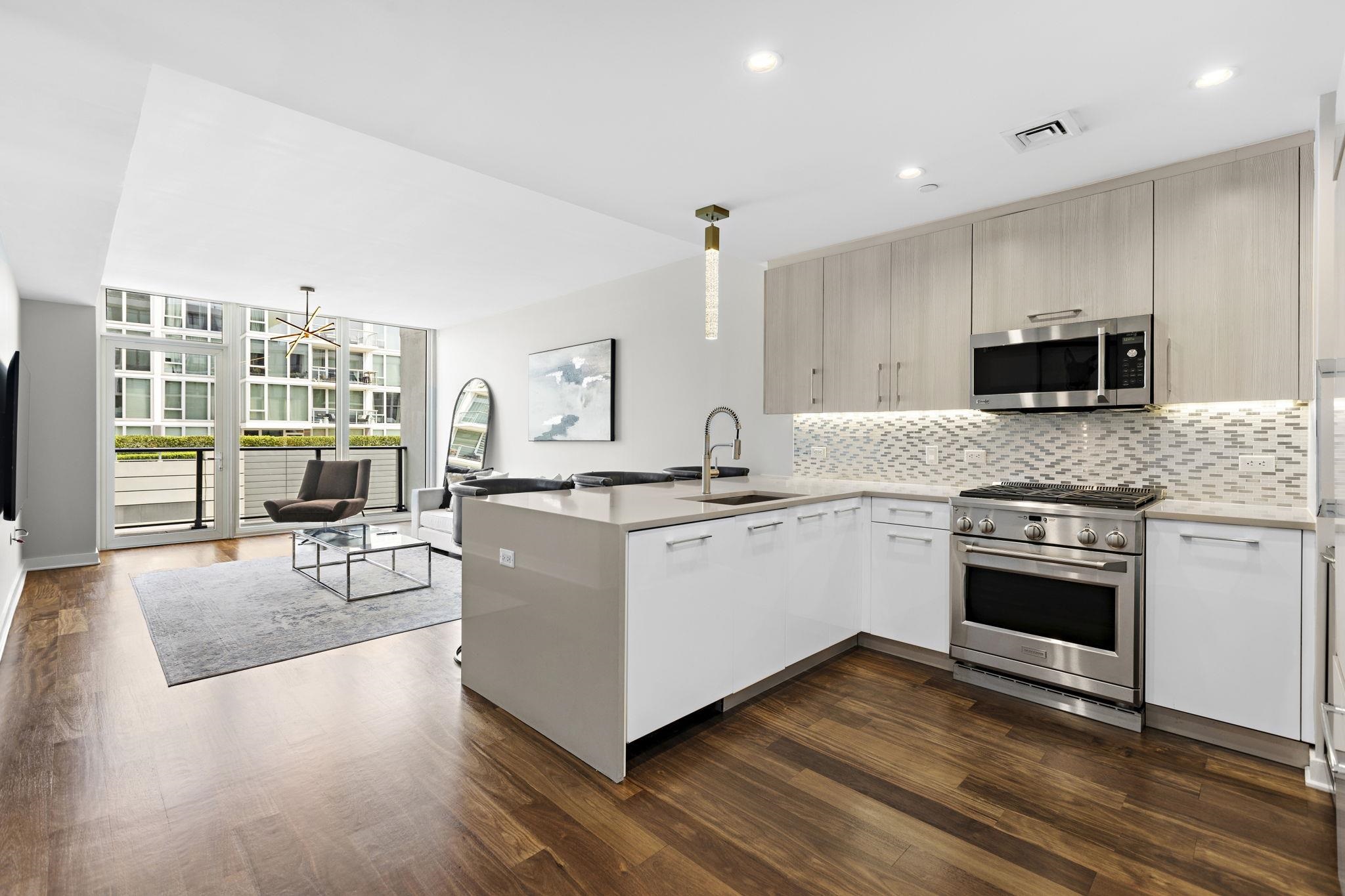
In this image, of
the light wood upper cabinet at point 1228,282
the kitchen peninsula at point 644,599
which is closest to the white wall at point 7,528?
the kitchen peninsula at point 644,599

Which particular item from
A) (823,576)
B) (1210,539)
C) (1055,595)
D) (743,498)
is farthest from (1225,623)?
(743,498)

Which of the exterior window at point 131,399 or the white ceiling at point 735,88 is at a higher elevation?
the white ceiling at point 735,88

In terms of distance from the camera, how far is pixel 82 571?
5.21 metres

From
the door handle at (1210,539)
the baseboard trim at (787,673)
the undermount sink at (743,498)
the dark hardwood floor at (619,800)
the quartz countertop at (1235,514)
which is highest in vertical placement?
the undermount sink at (743,498)

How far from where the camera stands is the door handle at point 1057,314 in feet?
9.79

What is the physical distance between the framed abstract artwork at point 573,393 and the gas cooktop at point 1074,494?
342cm

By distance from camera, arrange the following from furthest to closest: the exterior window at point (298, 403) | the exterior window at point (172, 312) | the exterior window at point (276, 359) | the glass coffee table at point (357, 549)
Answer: the exterior window at point (298, 403) → the exterior window at point (276, 359) → the exterior window at point (172, 312) → the glass coffee table at point (357, 549)

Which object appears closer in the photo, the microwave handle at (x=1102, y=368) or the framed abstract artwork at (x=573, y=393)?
the microwave handle at (x=1102, y=368)

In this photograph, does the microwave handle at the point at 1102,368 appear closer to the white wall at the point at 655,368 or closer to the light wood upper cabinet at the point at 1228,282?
the light wood upper cabinet at the point at 1228,282

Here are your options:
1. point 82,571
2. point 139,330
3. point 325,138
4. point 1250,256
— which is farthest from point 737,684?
point 139,330

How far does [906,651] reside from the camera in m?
3.23

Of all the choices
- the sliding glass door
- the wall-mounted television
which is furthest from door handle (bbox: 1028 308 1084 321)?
the sliding glass door

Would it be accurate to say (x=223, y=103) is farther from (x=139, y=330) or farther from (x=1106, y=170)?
(x=139, y=330)

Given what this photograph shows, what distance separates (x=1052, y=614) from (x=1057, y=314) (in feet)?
4.64
